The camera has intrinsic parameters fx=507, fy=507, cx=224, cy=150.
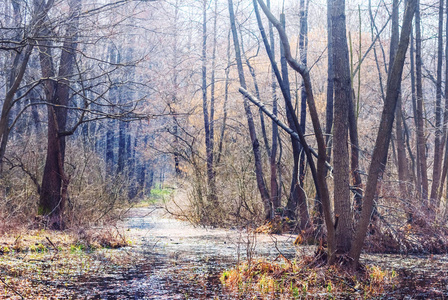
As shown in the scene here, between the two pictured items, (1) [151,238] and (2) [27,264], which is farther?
(1) [151,238]

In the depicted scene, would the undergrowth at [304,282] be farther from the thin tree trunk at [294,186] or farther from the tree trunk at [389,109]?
the thin tree trunk at [294,186]

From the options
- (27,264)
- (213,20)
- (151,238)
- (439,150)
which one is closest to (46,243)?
(27,264)

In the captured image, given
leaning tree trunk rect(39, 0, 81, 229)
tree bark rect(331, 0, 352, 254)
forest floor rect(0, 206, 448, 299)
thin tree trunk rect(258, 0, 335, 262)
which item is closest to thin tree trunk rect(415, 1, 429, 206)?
forest floor rect(0, 206, 448, 299)

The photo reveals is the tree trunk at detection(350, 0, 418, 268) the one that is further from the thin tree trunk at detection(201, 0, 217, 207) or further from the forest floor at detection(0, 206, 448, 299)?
the thin tree trunk at detection(201, 0, 217, 207)

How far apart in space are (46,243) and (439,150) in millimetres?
10071

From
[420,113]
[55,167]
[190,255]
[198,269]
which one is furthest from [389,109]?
[55,167]

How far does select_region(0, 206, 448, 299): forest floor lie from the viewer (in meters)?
5.93

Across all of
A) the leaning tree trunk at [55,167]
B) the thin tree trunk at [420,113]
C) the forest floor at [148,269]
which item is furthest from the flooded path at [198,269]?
the thin tree trunk at [420,113]

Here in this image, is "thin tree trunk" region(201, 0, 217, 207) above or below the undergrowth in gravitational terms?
above

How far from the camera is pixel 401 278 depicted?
6910mm

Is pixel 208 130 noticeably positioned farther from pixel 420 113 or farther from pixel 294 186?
pixel 420 113

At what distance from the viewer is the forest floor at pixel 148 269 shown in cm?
593

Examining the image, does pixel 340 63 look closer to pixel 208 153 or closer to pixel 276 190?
pixel 276 190

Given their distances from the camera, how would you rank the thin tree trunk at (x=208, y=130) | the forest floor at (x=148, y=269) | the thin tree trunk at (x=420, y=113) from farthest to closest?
the thin tree trunk at (x=208, y=130)
the thin tree trunk at (x=420, y=113)
the forest floor at (x=148, y=269)
